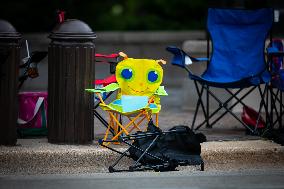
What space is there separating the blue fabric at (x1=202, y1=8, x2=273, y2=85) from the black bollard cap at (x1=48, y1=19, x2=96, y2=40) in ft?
6.50

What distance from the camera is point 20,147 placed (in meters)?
9.42

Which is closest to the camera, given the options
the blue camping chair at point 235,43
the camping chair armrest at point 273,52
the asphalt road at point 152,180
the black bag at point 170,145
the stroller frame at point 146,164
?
the asphalt road at point 152,180

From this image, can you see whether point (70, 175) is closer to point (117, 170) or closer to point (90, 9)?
point (117, 170)

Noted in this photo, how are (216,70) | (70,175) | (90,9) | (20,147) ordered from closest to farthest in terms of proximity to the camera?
(70,175), (20,147), (216,70), (90,9)

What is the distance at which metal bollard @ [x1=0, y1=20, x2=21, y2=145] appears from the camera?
9.46m

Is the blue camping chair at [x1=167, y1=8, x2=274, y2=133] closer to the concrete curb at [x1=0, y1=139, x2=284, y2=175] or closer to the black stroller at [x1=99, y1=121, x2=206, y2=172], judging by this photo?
the concrete curb at [x1=0, y1=139, x2=284, y2=175]

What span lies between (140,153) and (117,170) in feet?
0.96

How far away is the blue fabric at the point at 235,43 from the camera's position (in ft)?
36.6

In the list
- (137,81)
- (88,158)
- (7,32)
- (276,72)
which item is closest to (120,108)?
(137,81)

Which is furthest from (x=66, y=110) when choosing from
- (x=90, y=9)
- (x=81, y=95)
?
(x=90, y=9)

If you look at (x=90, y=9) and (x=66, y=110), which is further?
(x=90, y=9)

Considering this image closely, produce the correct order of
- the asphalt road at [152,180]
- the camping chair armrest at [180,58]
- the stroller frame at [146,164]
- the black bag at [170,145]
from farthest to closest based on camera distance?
the camping chair armrest at [180,58] → the black bag at [170,145] → the stroller frame at [146,164] → the asphalt road at [152,180]

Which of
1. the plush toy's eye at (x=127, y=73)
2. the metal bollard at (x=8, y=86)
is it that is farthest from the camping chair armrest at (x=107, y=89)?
the metal bollard at (x=8, y=86)

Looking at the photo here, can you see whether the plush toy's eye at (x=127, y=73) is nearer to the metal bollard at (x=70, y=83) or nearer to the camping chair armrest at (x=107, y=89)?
the camping chair armrest at (x=107, y=89)
